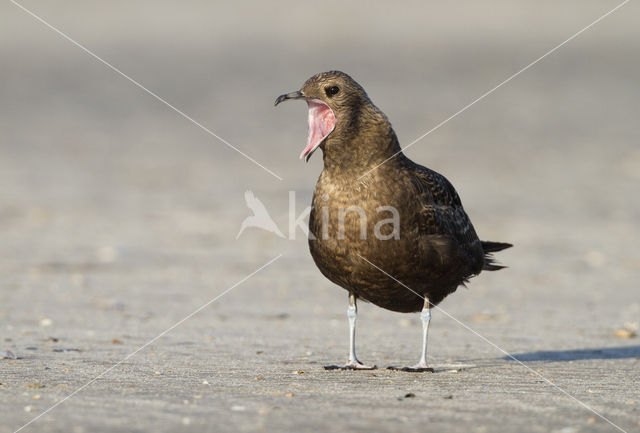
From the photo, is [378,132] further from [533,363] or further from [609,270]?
[609,270]

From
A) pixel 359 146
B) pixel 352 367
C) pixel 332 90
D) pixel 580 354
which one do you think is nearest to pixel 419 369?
pixel 352 367

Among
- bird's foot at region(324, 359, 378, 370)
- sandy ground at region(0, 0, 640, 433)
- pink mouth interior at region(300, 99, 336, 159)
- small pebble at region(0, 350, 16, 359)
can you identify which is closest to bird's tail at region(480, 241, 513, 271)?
sandy ground at region(0, 0, 640, 433)

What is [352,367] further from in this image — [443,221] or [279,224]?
[279,224]

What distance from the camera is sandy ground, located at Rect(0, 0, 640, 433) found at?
20.7 ft

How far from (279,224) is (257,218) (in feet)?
3.71

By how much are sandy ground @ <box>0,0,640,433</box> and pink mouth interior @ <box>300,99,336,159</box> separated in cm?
178

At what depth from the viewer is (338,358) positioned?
8.34 meters

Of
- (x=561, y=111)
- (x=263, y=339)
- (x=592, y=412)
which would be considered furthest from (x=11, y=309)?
(x=561, y=111)

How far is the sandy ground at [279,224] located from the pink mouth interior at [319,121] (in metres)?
1.78

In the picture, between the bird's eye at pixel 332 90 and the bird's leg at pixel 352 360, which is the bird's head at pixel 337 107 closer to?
the bird's eye at pixel 332 90

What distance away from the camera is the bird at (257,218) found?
634 inches

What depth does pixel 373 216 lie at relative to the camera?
23.8 feet

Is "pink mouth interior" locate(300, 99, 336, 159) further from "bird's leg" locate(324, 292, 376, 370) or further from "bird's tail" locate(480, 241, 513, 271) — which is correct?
"bird's tail" locate(480, 241, 513, 271)

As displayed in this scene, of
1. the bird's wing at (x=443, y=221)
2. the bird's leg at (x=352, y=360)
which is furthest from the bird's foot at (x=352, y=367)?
the bird's wing at (x=443, y=221)
